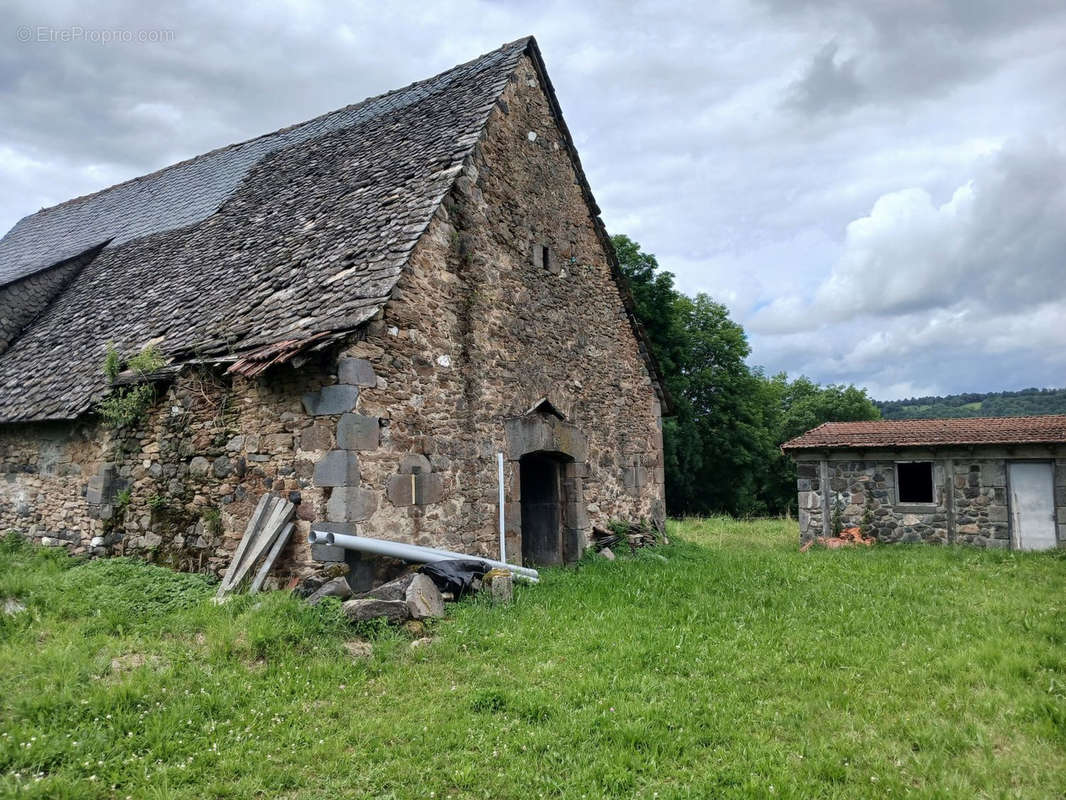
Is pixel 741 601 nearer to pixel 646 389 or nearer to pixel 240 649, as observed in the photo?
pixel 240 649

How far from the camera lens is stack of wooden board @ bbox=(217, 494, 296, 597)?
7.04 m

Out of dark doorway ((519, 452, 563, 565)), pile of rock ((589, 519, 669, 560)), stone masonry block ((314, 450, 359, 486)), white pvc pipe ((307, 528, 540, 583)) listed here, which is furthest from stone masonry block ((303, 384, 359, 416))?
pile of rock ((589, 519, 669, 560))

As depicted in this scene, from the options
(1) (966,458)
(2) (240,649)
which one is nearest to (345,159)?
(2) (240,649)

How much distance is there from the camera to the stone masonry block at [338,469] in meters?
7.08

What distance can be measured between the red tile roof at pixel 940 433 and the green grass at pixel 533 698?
23.9 feet

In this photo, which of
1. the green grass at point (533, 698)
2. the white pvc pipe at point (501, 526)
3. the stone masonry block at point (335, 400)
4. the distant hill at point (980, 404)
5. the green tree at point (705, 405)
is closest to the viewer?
the green grass at point (533, 698)

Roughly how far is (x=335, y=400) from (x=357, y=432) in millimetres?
399

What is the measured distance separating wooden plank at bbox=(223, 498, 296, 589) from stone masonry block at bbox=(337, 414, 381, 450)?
90 cm

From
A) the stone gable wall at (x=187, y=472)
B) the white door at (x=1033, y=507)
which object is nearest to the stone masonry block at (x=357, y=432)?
the stone gable wall at (x=187, y=472)

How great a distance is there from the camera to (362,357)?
7305mm

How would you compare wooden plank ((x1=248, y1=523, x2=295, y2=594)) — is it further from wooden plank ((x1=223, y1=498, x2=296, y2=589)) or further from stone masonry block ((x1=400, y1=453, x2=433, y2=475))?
stone masonry block ((x1=400, y1=453, x2=433, y2=475))

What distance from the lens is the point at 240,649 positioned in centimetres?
552

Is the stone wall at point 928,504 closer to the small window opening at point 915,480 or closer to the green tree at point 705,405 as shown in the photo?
the small window opening at point 915,480

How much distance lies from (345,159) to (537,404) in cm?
519
